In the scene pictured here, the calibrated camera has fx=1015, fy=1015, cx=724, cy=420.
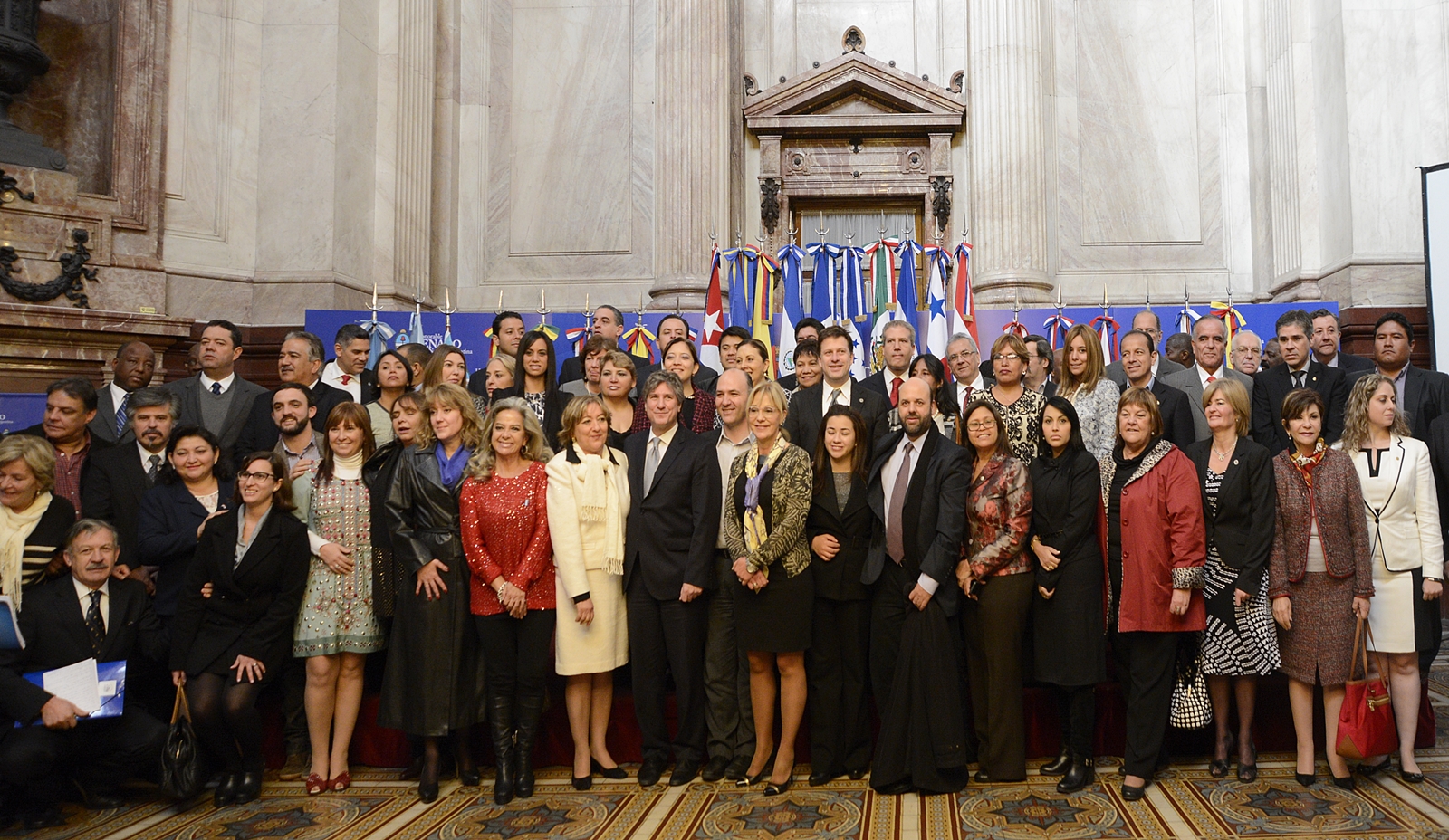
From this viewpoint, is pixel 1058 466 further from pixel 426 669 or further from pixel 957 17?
pixel 957 17

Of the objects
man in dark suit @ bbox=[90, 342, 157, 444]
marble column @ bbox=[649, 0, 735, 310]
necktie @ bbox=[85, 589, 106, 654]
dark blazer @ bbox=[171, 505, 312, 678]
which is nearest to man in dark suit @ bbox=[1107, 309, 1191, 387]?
dark blazer @ bbox=[171, 505, 312, 678]

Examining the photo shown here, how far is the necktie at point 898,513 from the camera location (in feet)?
14.3

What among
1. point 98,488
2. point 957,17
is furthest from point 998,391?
point 957,17

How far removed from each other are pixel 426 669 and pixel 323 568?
2.35 ft

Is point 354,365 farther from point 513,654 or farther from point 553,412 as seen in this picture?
point 513,654

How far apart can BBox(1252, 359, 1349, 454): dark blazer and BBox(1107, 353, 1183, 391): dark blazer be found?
0.51m

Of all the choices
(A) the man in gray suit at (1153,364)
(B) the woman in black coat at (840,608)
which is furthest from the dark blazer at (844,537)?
(A) the man in gray suit at (1153,364)

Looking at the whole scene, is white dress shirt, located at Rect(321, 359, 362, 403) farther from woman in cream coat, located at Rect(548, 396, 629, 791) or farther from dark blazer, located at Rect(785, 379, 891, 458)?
dark blazer, located at Rect(785, 379, 891, 458)

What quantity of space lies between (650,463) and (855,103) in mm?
7406

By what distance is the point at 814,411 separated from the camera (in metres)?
5.09

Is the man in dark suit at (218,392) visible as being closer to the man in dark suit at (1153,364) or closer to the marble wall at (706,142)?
the marble wall at (706,142)

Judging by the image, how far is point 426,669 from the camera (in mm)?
4328

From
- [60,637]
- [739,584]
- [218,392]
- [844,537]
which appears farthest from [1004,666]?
[218,392]

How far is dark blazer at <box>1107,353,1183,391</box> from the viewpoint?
5797 mm
